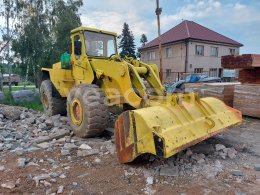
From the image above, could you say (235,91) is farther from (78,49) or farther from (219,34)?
(219,34)

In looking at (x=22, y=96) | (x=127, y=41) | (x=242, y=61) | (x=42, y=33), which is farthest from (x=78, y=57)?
(x=127, y=41)

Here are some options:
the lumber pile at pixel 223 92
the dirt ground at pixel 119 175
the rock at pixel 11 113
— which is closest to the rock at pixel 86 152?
the dirt ground at pixel 119 175

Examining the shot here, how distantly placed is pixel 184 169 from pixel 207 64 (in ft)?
87.6

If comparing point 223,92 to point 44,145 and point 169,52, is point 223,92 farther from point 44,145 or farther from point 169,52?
point 169,52

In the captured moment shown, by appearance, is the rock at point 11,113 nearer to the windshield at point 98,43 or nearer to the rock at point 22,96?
the windshield at point 98,43

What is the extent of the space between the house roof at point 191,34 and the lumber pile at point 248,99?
20.7 meters

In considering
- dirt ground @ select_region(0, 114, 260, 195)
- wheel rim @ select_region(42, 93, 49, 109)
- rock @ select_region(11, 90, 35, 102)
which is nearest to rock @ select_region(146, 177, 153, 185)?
dirt ground @ select_region(0, 114, 260, 195)

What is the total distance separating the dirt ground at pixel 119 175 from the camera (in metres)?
3.26

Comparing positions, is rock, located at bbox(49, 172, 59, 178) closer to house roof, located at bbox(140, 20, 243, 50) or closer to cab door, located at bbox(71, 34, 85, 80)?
cab door, located at bbox(71, 34, 85, 80)

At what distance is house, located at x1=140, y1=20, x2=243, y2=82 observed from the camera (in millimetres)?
27456

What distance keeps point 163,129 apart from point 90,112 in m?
1.95

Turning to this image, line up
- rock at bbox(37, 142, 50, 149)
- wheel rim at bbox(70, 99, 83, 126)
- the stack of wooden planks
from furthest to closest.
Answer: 1. the stack of wooden planks
2. wheel rim at bbox(70, 99, 83, 126)
3. rock at bbox(37, 142, 50, 149)

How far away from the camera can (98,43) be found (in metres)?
6.39

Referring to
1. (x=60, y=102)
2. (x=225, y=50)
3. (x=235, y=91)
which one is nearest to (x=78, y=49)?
(x=60, y=102)
